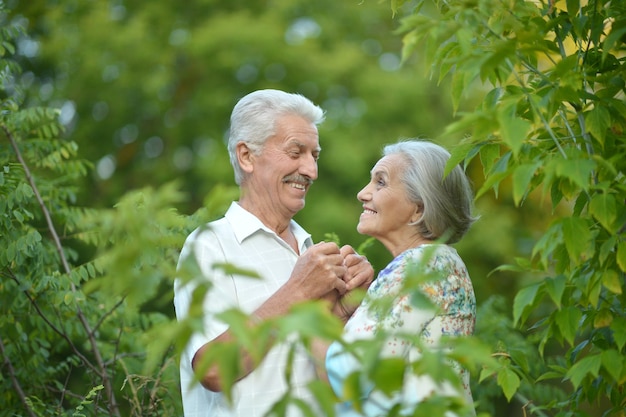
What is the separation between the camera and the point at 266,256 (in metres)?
3.66

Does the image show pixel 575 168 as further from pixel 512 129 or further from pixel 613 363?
pixel 613 363

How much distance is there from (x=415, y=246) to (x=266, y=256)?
617mm

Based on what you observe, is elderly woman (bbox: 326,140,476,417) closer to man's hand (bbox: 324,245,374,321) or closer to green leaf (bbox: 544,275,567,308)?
man's hand (bbox: 324,245,374,321)

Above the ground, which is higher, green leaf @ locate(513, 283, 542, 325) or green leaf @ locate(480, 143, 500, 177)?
green leaf @ locate(480, 143, 500, 177)

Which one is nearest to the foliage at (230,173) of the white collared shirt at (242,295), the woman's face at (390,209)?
the white collared shirt at (242,295)

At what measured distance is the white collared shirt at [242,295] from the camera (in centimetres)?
327

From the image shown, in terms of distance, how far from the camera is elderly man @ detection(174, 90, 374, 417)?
327cm

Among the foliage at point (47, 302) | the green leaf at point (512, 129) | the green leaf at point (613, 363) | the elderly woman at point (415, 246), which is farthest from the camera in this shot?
the foliage at point (47, 302)

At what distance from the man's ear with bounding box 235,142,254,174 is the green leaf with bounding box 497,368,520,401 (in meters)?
1.40

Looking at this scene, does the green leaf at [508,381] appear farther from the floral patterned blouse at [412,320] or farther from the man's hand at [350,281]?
the man's hand at [350,281]

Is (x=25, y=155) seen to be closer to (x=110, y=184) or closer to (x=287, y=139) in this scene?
(x=287, y=139)

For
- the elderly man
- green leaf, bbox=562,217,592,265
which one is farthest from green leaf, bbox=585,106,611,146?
the elderly man

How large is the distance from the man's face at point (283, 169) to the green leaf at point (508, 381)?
118 centimetres

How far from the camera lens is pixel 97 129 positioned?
563 inches
